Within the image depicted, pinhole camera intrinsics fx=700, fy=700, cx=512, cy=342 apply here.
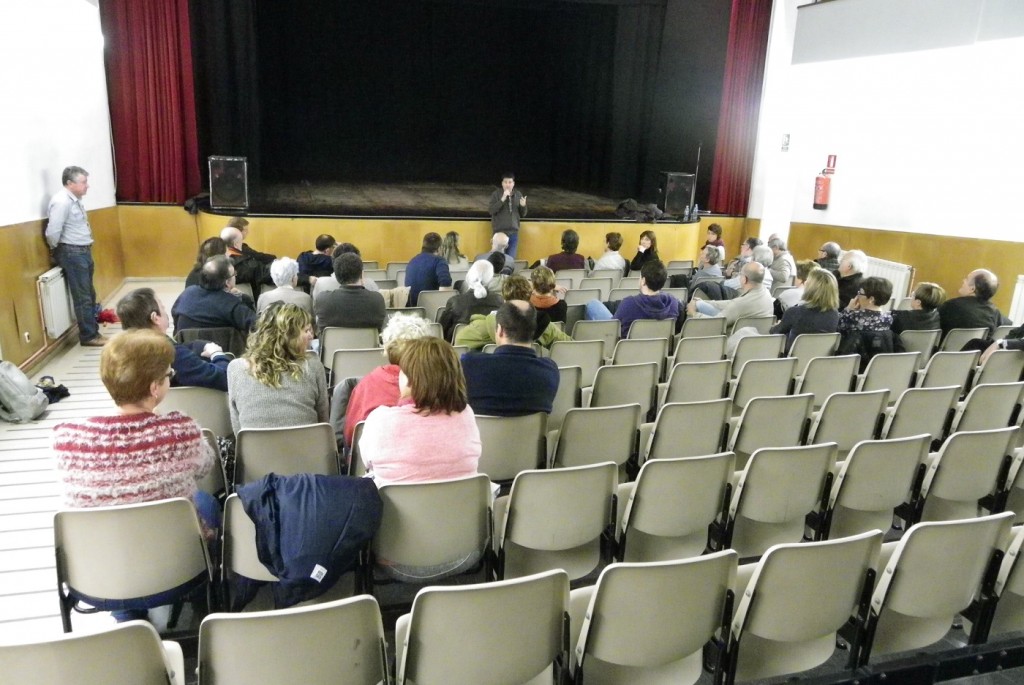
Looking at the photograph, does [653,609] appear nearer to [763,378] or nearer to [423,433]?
[423,433]

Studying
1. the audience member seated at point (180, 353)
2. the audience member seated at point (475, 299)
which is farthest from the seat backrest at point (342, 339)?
the audience member seated at point (180, 353)

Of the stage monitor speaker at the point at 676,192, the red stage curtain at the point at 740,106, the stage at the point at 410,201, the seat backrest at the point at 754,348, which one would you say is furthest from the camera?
the red stage curtain at the point at 740,106

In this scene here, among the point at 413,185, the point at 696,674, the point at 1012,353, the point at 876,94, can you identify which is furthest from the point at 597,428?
the point at 413,185

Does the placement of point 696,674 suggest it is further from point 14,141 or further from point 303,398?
point 14,141

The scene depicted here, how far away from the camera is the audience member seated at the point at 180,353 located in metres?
3.16

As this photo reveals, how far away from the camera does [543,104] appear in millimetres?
13562

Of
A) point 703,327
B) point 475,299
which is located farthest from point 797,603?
point 703,327

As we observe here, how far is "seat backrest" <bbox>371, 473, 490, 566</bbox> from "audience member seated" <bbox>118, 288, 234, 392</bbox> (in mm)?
1458

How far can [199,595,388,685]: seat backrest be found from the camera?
1.50 metres

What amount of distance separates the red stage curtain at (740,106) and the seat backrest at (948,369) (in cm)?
792

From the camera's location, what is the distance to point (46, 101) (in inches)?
238

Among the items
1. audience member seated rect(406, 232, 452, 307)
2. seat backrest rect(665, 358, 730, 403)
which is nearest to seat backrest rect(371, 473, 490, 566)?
seat backrest rect(665, 358, 730, 403)

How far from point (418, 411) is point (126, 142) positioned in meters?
8.43

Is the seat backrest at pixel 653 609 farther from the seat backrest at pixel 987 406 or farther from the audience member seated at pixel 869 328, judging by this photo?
the audience member seated at pixel 869 328
